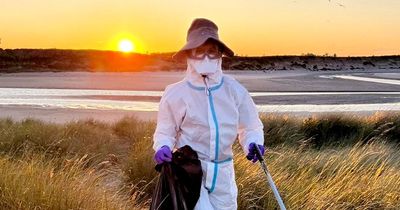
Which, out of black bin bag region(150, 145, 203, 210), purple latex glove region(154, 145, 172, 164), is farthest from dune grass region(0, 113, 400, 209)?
purple latex glove region(154, 145, 172, 164)

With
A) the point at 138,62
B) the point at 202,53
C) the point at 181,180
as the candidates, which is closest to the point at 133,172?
the point at 181,180

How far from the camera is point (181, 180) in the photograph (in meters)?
4.26

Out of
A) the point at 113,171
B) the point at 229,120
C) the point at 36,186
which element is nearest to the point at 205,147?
the point at 229,120

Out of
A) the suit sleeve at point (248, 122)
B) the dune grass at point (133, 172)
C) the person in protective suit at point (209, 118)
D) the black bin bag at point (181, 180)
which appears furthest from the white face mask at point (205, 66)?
the dune grass at point (133, 172)

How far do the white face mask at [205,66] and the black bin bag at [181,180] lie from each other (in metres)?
0.47

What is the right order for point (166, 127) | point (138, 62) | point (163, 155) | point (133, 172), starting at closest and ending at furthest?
point (163, 155) → point (166, 127) → point (133, 172) → point (138, 62)

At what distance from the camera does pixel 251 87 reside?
28.5 metres

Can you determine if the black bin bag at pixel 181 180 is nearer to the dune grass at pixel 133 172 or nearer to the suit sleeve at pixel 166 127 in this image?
the suit sleeve at pixel 166 127

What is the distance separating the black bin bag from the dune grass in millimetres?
525

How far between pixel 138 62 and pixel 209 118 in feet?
164

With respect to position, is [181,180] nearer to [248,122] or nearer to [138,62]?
[248,122]

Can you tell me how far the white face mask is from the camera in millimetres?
4273

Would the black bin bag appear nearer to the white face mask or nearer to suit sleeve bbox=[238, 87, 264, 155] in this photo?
suit sleeve bbox=[238, 87, 264, 155]

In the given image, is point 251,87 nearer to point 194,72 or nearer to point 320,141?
point 320,141
